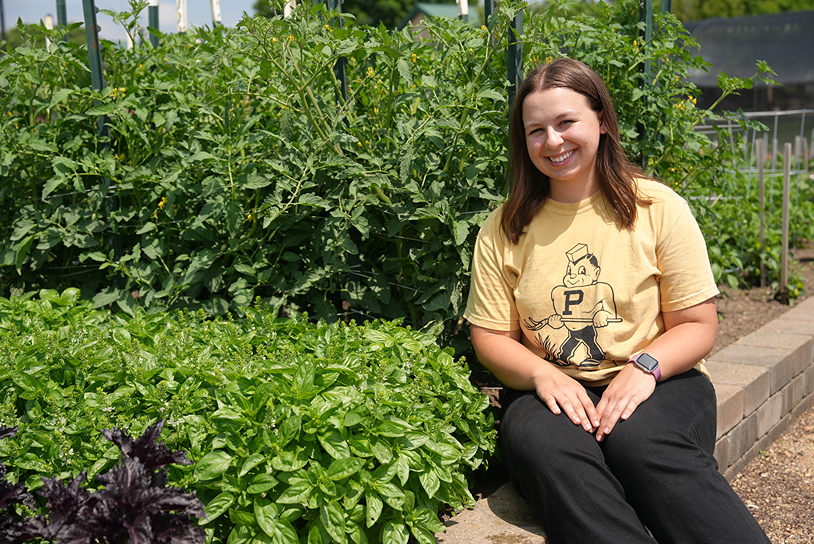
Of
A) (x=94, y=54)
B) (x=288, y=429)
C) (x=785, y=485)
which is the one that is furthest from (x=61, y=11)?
(x=785, y=485)

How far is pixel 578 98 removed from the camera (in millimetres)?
2107

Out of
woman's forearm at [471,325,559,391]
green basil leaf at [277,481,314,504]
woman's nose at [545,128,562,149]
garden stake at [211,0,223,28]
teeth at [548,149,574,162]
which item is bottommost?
green basil leaf at [277,481,314,504]

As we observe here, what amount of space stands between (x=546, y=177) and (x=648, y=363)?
672 mm

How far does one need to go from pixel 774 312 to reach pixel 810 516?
270 centimetres

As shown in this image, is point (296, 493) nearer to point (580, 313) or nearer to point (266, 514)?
point (266, 514)

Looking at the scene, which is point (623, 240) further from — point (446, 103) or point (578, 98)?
point (446, 103)

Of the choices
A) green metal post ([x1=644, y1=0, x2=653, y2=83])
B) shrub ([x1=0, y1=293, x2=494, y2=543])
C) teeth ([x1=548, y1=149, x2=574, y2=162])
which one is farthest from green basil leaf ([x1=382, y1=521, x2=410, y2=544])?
green metal post ([x1=644, y1=0, x2=653, y2=83])

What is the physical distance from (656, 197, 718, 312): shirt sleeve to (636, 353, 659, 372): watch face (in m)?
0.19

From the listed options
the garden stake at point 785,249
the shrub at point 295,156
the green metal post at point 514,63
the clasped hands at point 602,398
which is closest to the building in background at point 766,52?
the garden stake at point 785,249

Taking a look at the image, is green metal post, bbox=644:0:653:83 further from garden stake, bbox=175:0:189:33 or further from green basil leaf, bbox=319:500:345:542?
garden stake, bbox=175:0:189:33

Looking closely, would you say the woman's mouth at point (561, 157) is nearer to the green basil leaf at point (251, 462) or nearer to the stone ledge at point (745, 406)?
the stone ledge at point (745, 406)

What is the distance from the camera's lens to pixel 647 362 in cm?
202

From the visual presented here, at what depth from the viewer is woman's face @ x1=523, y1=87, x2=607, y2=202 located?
210cm

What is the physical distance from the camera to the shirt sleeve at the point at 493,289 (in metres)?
2.25
